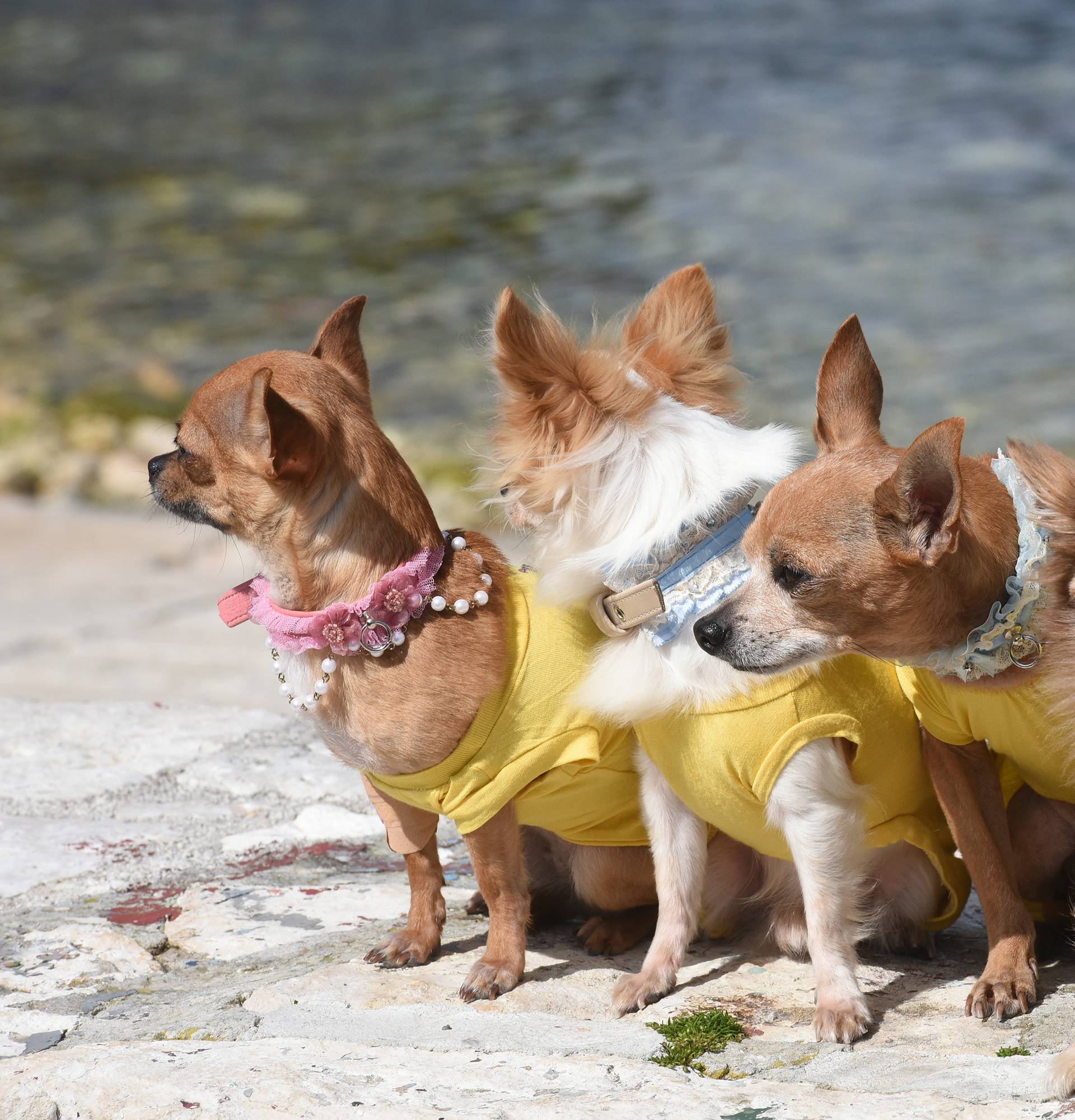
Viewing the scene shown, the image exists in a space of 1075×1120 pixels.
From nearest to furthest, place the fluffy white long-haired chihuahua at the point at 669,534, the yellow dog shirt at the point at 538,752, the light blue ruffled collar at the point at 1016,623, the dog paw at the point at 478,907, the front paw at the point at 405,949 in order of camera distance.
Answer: the light blue ruffled collar at the point at 1016,623, the fluffy white long-haired chihuahua at the point at 669,534, the yellow dog shirt at the point at 538,752, the front paw at the point at 405,949, the dog paw at the point at 478,907

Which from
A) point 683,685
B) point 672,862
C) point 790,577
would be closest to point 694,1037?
point 672,862

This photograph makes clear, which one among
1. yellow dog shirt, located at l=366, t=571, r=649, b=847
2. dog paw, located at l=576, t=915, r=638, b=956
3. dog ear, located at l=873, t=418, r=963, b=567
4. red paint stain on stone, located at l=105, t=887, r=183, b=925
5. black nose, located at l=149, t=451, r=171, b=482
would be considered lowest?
dog paw, located at l=576, t=915, r=638, b=956

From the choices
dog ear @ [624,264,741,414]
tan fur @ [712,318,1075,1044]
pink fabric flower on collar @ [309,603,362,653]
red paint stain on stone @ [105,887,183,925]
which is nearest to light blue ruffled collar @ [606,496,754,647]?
tan fur @ [712,318,1075,1044]

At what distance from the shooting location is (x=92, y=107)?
17938mm

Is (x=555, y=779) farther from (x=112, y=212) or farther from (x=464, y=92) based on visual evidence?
(x=464, y=92)

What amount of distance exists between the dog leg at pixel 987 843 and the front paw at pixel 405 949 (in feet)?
4.18

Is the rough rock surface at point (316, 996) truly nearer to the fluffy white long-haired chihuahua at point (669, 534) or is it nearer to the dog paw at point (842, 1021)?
the dog paw at point (842, 1021)

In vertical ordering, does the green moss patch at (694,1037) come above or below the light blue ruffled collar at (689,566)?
below

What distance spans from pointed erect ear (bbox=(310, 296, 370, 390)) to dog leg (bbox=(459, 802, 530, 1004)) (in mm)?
1152

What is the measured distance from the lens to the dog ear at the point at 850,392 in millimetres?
3072

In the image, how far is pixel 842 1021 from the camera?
286cm

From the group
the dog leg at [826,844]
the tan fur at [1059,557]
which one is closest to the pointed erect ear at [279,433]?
the dog leg at [826,844]

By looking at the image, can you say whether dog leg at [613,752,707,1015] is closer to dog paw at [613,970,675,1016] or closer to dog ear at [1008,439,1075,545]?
dog paw at [613,970,675,1016]

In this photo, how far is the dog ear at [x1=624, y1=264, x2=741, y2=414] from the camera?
336 cm
